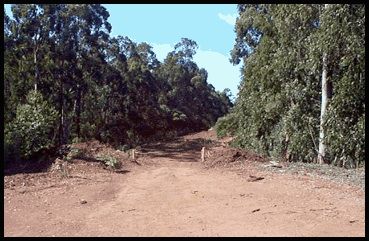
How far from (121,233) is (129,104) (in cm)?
2886

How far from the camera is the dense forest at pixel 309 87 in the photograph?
1291 cm

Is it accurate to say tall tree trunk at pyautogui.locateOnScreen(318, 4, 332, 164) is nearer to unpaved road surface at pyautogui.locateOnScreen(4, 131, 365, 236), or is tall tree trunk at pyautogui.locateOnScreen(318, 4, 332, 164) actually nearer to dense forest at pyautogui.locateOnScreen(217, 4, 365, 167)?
dense forest at pyautogui.locateOnScreen(217, 4, 365, 167)

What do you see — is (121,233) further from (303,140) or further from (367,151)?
(303,140)

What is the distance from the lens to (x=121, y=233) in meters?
6.57

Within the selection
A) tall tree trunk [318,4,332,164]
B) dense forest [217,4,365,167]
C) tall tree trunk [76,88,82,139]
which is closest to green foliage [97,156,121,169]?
dense forest [217,4,365,167]

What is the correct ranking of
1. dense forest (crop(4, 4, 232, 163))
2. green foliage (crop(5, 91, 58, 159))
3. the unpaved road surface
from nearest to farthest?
the unpaved road surface
green foliage (crop(5, 91, 58, 159))
dense forest (crop(4, 4, 232, 163))

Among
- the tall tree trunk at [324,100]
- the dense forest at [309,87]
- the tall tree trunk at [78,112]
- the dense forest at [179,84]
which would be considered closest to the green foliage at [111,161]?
the dense forest at [179,84]

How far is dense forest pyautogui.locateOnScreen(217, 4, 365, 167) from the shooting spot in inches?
508

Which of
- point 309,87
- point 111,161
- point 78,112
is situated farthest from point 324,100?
point 78,112

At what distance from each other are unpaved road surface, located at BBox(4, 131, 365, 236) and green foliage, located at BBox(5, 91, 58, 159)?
2.91 m

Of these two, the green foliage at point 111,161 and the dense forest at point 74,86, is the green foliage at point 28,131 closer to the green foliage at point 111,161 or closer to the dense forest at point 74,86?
the dense forest at point 74,86

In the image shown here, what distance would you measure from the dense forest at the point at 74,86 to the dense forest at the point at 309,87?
26.3 ft

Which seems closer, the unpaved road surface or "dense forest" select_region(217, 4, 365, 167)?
the unpaved road surface

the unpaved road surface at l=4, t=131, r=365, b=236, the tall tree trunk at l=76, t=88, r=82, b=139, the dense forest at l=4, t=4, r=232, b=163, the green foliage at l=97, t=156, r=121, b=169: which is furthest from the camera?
the tall tree trunk at l=76, t=88, r=82, b=139
